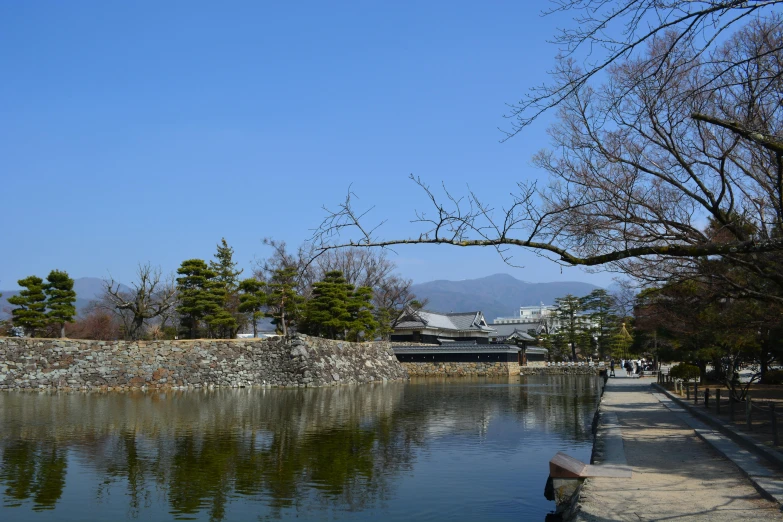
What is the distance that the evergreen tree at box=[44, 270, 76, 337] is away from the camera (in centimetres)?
3275

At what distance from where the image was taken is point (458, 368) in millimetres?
54438

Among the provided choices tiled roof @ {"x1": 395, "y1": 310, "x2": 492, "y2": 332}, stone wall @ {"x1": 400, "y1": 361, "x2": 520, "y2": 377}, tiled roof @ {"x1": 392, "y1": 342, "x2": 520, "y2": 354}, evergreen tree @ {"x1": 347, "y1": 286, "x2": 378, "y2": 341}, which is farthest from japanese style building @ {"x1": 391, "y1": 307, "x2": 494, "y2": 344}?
evergreen tree @ {"x1": 347, "y1": 286, "x2": 378, "y2": 341}

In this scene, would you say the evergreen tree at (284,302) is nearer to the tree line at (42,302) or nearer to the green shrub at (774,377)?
the tree line at (42,302)

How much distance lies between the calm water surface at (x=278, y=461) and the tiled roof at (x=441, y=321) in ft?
123

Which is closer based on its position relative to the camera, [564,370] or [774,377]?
[774,377]

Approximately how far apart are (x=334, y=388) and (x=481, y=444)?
68.0 feet

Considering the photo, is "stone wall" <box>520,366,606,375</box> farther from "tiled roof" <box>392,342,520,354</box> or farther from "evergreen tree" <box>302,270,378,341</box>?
"evergreen tree" <box>302,270,378,341</box>

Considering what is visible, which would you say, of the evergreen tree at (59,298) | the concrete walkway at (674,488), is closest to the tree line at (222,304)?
the evergreen tree at (59,298)

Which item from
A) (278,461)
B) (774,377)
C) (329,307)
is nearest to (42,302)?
(329,307)

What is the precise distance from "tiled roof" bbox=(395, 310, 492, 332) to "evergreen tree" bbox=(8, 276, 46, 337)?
32.8 meters

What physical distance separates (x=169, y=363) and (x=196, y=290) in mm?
4215

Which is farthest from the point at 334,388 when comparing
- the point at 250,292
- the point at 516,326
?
the point at 516,326

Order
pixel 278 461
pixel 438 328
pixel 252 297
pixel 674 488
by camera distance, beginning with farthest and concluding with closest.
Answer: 1. pixel 438 328
2. pixel 252 297
3. pixel 278 461
4. pixel 674 488

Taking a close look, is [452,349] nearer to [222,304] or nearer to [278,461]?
[222,304]
